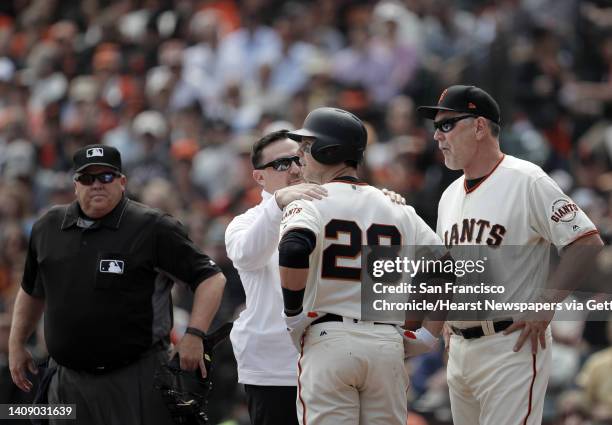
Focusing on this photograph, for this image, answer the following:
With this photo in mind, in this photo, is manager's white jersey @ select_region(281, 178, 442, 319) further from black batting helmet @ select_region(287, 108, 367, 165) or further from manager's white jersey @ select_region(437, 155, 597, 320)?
manager's white jersey @ select_region(437, 155, 597, 320)

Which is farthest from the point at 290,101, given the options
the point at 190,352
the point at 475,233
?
the point at 475,233

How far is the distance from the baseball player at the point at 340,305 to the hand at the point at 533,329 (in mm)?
692

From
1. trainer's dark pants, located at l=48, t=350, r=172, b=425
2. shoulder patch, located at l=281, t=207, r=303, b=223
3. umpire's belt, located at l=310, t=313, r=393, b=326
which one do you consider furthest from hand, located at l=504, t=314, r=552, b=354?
trainer's dark pants, located at l=48, t=350, r=172, b=425

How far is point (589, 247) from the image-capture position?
5.59 m

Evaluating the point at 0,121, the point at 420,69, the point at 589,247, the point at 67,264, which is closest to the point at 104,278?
the point at 67,264

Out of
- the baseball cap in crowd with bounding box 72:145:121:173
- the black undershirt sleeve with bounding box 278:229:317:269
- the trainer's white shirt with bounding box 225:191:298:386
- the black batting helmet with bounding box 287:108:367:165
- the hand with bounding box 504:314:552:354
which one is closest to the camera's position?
the black undershirt sleeve with bounding box 278:229:317:269

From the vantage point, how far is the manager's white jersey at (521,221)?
18.4 feet

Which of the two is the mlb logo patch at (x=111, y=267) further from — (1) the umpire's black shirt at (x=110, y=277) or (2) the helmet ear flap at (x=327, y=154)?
(2) the helmet ear flap at (x=327, y=154)

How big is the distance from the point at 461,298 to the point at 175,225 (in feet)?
5.77

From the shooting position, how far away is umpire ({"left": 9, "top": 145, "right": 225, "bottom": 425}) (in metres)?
6.27

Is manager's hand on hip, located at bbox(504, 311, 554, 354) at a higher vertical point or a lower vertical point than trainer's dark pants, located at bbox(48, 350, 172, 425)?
higher

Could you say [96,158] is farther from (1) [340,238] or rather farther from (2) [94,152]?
(1) [340,238]

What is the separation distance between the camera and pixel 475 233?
5.86 m

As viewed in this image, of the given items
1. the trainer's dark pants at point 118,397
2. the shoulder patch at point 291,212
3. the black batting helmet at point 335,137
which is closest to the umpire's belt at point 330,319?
the shoulder patch at point 291,212
